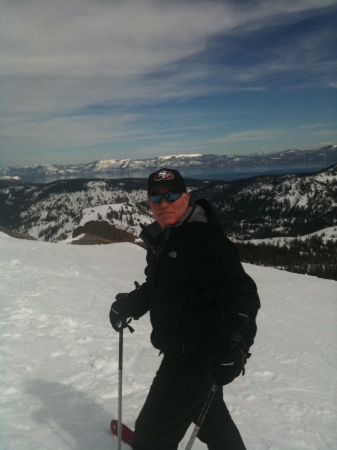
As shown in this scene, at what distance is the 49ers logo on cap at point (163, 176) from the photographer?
2891 mm

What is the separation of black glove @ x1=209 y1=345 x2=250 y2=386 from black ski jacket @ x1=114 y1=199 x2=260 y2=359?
0.22 feet

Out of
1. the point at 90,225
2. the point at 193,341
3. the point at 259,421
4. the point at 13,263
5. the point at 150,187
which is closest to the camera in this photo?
the point at 193,341

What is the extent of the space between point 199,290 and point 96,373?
3.71 meters

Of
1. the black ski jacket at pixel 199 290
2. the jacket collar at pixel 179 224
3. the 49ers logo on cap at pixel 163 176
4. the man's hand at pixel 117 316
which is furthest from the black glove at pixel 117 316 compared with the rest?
the 49ers logo on cap at pixel 163 176

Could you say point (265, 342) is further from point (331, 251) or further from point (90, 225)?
point (331, 251)

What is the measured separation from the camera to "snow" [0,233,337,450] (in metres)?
3.84

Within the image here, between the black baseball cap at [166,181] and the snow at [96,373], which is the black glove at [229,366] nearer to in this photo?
the black baseball cap at [166,181]

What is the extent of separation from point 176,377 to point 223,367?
0.53 meters

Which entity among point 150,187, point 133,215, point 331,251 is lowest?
point 331,251

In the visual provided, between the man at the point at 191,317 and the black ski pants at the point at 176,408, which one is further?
the black ski pants at the point at 176,408

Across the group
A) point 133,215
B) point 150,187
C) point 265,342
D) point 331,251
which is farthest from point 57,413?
point 133,215

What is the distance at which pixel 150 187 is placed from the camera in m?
2.96

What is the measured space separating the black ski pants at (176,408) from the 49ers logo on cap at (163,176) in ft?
5.42

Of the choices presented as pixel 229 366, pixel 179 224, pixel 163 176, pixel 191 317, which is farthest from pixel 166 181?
pixel 229 366
